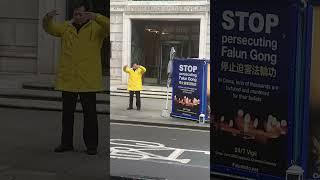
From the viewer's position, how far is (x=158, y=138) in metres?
4.55

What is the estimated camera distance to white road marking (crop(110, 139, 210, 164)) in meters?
4.18

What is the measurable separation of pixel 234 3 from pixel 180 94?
6.18 metres

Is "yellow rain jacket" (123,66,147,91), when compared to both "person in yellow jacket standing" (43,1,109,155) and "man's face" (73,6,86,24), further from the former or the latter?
"man's face" (73,6,86,24)

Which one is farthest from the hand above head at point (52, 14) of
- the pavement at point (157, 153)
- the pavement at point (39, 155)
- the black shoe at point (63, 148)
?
the pavement at point (157, 153)

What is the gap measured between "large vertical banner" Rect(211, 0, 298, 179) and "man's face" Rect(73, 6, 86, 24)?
2.86 ft

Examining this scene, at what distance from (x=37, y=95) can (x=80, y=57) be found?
36cm

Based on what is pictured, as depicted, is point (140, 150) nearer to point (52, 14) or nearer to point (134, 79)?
point (134, 79)

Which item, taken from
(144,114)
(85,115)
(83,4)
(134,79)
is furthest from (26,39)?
(144,114)

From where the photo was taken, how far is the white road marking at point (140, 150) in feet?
13.7

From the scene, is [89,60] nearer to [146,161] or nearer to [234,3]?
[234,3]

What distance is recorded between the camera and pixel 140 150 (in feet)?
14.8

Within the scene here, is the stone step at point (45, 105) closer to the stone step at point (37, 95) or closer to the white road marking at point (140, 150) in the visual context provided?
the stone step at point (37, 95)

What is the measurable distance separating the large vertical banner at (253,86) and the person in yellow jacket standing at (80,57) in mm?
811

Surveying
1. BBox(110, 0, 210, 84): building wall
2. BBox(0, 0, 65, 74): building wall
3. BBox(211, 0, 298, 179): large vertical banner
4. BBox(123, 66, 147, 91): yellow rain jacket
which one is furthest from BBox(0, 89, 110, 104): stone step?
BBox(123, 66, 147, 91): yellow rain jacket
